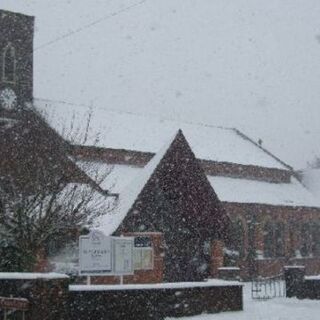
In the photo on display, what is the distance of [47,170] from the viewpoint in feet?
68.0

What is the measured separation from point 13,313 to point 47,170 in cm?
880

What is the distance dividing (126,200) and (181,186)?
7.57ft

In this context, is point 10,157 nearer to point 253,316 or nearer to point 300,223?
point 253,316

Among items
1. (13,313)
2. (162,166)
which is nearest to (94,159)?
(162,166)

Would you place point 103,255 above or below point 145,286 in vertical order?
above

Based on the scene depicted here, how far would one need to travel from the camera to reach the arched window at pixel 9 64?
36.5 m

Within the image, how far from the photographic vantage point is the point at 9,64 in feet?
121

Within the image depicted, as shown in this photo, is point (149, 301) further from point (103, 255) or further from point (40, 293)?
point (40, 293)

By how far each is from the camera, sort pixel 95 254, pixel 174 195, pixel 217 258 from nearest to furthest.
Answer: pixel 95 254 < pixel 174 195 < pixel 217 258

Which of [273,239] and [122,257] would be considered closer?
[122,257]

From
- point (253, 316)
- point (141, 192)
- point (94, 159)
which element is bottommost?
point (253, 316)

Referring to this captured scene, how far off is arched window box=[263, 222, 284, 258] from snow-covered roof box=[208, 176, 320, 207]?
1646mm

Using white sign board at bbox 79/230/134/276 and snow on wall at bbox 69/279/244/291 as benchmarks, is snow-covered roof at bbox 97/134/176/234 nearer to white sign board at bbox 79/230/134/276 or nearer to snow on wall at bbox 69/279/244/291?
white sign board at bbox 79/230/134/276

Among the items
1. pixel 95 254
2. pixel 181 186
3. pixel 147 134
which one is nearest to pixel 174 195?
pixel 181 186
